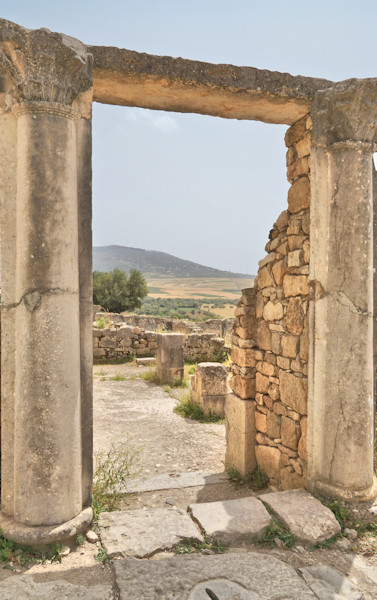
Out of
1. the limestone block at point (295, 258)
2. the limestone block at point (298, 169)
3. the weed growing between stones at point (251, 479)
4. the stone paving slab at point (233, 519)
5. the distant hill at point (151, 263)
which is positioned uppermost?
the distant hill at point (151, 263)

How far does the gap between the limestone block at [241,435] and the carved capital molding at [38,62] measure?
145 inches

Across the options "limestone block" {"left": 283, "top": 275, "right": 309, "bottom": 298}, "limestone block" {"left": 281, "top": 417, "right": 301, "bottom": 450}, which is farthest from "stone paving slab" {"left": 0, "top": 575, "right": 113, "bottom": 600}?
"limestone block" {"left": 283, "top": 275, "right": 309, "bottom": 298}

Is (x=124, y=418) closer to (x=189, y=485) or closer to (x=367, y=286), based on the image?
(x=189, y=485)

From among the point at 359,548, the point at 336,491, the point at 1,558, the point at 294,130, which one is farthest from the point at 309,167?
the point at 1,558

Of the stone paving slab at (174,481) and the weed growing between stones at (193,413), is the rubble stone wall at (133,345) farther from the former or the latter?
the stone paving slab at (174,481)

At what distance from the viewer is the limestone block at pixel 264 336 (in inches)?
185

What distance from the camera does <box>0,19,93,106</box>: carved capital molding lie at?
2.82 metres

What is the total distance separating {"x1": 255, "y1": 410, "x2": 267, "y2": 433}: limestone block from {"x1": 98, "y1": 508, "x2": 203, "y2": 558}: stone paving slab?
5.43 ft

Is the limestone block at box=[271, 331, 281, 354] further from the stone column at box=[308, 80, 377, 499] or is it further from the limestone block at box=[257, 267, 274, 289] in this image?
the stone column at box=[308, 80, 377, 499]

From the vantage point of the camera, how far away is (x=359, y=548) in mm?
3152

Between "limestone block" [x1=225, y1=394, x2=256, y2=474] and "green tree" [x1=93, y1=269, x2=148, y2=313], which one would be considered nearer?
"limestone block" [x1=225, y1=394, x2=256, y2=474]

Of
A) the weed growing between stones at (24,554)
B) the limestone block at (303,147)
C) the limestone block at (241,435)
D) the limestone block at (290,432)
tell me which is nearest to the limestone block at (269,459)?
the limestone block at (241,435)

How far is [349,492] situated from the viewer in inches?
138

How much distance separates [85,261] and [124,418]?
17.5ft
